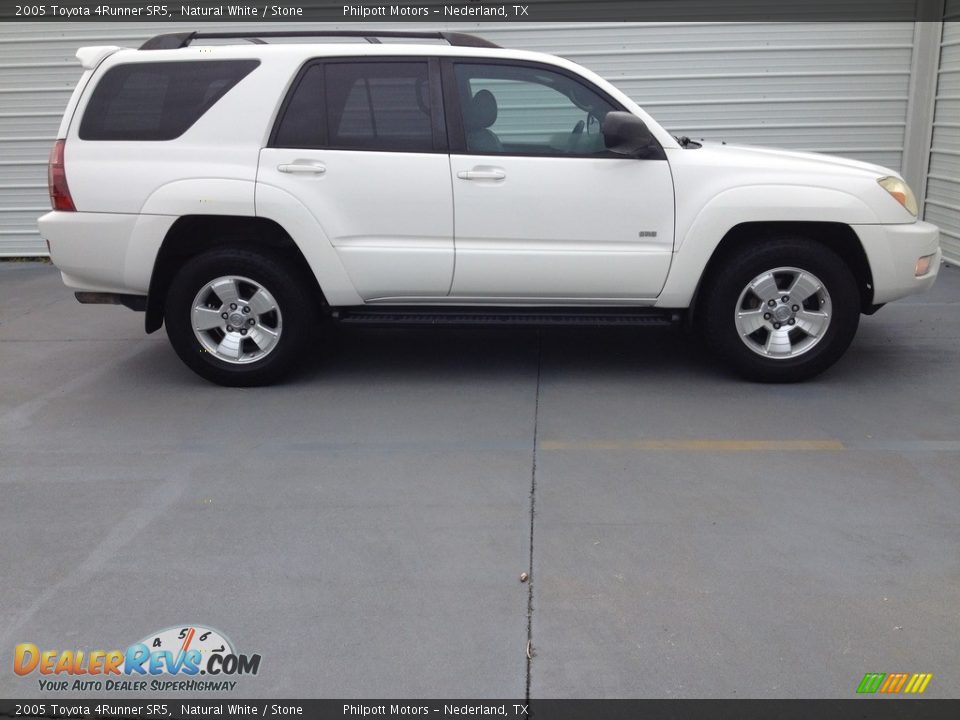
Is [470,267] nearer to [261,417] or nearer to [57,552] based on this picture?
[261,417]

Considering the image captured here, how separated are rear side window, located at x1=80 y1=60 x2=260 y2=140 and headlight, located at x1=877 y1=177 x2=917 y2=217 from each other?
364 cm

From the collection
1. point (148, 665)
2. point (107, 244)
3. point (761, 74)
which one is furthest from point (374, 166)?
point (761, 74)

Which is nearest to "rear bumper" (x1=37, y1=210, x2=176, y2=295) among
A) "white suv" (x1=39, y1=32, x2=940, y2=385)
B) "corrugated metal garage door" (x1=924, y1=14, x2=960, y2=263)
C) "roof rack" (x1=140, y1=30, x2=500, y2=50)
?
"white suv" (x1=39, y1=32, x2=940, y2=385)

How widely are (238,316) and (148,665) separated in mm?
3007

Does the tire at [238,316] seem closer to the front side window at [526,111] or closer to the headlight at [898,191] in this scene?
the front side window at [526,111]

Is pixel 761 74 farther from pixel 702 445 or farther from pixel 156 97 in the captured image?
pixel 156 97

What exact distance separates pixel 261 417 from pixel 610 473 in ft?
6.61

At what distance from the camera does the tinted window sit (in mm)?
5945

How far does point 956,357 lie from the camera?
22.0 feet

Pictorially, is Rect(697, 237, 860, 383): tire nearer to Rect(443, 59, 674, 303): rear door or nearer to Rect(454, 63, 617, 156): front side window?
Rect(443, 59, 674, 303): rear door
